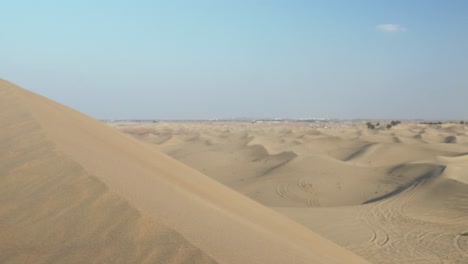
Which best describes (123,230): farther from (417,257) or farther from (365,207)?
(365,207)

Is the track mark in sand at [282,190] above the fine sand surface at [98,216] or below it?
below

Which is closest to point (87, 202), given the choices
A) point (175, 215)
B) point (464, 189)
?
point (175, 215)

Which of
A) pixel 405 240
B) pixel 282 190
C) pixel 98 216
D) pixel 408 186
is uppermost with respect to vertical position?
pixel 98 216

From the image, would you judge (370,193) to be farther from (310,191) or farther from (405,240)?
(405,240)

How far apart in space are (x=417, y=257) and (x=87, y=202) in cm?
680

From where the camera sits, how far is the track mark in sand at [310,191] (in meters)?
14.8

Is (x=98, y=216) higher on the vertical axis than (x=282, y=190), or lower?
higher

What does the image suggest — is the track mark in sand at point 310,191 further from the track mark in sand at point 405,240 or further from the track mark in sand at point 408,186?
the track mark in sand at point 405,240

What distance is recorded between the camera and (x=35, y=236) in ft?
8.95

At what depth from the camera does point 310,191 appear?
16047 mm

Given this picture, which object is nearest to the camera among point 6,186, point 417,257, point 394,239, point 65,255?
point 65,255

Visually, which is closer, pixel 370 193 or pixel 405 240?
pixel 405 240

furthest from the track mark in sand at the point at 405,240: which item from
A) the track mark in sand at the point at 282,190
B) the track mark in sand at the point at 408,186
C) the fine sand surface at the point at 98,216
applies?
the fine sand surface at the point at 98,216

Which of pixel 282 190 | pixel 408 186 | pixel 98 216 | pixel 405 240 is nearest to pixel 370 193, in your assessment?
pixel 408 186
